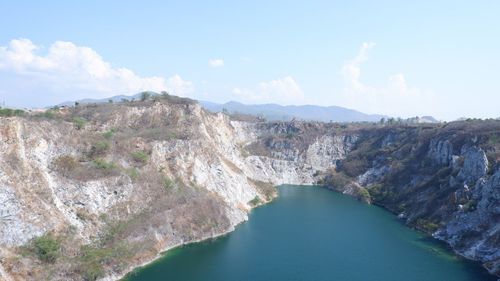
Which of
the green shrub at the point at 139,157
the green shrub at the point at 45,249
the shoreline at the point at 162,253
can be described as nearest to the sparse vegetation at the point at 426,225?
the shoreline at the point at 162,253

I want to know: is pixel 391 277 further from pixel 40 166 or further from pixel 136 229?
pixel 40 166

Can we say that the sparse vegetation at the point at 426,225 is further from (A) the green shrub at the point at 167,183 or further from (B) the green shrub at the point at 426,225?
(A) the green shrub at the point at 167,183

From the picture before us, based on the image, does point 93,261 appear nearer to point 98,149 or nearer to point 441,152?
point 98,149

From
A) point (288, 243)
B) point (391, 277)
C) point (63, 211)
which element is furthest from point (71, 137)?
point (391, 277)

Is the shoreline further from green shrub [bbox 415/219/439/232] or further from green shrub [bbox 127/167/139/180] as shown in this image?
green shrub [bbox 415/219/439/232]

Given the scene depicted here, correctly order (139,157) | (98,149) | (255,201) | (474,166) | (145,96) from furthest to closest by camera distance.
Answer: (145,96)
(255,201)
(474,166)
(139,157)
(98,149)

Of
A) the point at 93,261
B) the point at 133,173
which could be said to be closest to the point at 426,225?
the point at 133,173

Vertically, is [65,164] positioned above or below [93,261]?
above
